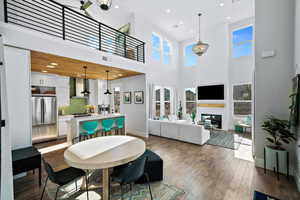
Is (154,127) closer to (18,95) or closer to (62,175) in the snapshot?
(62,175)

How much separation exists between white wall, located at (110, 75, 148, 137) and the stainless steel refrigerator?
2754mm

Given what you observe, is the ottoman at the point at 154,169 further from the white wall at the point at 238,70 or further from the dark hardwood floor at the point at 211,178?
the white wall at the point at 238,70

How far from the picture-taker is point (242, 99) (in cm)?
630

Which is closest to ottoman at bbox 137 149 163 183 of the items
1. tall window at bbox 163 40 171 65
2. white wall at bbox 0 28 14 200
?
white wall at bbox 0 28 14 200

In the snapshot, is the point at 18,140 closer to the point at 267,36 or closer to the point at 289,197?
the point at 289,197

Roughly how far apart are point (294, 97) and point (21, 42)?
507 cm

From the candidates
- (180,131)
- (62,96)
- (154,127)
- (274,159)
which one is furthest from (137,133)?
Answer: (274,159)

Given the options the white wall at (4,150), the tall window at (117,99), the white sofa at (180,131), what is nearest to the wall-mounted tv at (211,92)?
the white sofa at (180,131)

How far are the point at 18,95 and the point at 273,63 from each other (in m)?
5.36

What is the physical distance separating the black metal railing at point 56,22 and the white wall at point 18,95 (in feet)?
2.30

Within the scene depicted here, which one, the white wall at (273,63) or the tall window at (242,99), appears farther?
the tall window at (242,99)

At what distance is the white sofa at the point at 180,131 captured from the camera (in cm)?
429

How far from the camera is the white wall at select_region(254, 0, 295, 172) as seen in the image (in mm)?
Answer: 2721

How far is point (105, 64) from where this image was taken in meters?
3.94
